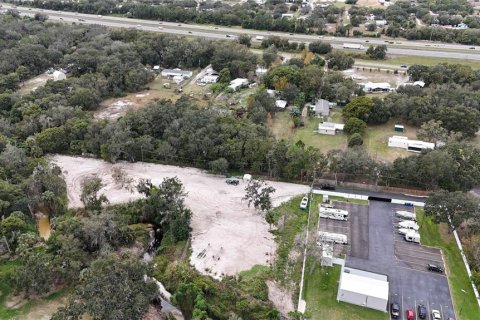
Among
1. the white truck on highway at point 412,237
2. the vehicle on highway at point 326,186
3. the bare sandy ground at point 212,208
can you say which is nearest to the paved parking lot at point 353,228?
the vehicle on highway at point 326,186

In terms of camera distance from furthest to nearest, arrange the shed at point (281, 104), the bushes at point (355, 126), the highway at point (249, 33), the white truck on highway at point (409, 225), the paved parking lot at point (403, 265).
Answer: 1. the highway at point (249, 33)
2. the shed at point (281, 104)
3. the bushes at point (355, 126)
4. the white truck on highway at point (409, 225)
5. the paved parking lot at point (403, 265)

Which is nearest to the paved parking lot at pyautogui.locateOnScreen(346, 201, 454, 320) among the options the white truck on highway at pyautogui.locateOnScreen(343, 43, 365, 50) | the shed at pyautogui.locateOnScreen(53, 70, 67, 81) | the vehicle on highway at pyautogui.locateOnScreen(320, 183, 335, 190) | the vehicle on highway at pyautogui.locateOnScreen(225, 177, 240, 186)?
the vehicle on highway at pyautogui.locateOnScreen(320, 183, 335, 190)

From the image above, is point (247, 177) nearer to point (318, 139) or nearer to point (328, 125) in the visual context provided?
point (318, 139)

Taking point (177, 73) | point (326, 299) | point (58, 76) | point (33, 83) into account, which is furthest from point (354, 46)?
point (326, 299)

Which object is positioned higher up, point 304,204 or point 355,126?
point 355,126

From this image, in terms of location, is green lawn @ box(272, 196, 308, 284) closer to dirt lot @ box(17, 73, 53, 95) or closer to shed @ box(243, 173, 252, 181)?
shed @ box(243, 173, 252, 181)

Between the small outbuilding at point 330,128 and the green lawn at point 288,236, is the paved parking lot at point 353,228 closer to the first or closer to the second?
the green lawn at point 288,236
